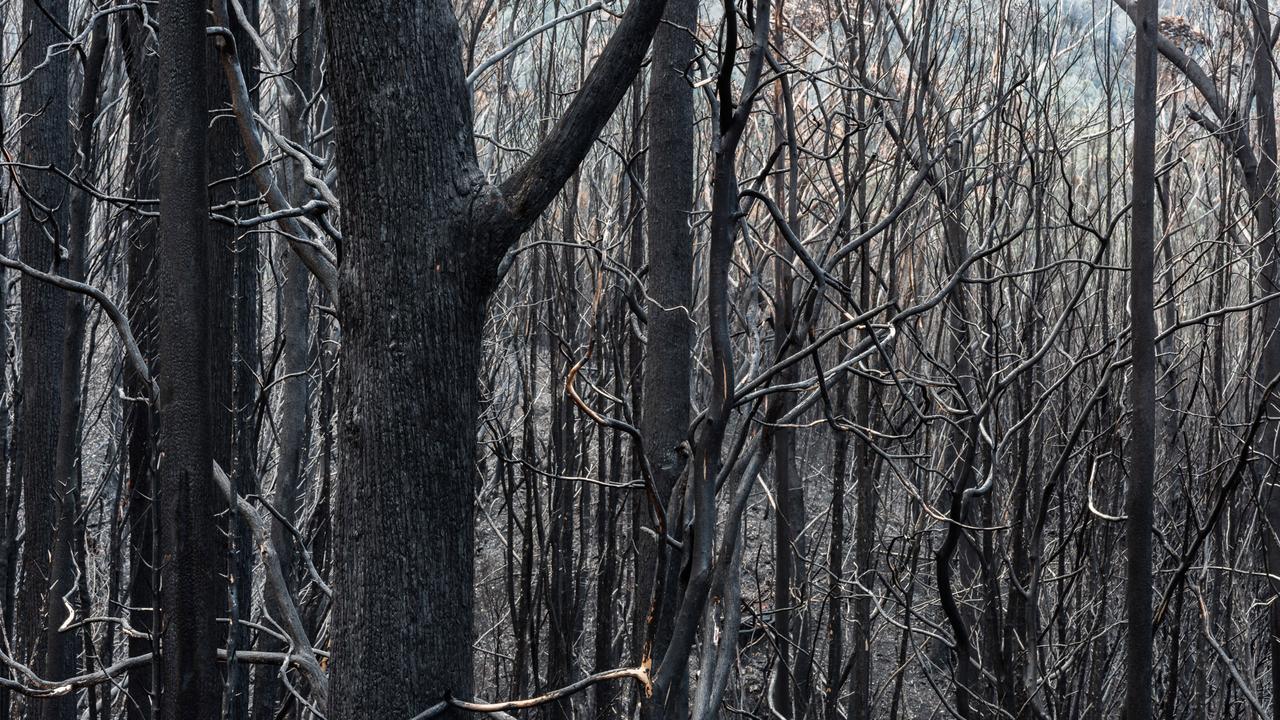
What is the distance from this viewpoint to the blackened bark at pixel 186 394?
146 cm

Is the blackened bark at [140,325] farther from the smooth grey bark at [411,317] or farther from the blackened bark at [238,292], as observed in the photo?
the smooth grey bark at [411,317]

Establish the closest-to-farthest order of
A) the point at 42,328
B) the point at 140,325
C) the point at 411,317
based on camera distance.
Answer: the point at 411,317 → the point at 140,325 → the point at 42,328

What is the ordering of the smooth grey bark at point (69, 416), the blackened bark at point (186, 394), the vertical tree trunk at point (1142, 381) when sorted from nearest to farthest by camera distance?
the blackened bark at point (186, 394)
the vertical tree trunk at point (1142, 381)
the smooth grey bark at point (69, 416)

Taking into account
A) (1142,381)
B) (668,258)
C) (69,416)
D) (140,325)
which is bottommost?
(69,416)

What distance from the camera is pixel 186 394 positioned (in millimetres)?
1479

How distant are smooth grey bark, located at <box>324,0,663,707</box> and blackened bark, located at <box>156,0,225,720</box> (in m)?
0.26

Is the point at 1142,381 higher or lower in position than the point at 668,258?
lower

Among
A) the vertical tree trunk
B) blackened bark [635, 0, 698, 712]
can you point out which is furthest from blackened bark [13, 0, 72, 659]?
the vertical tree trunk

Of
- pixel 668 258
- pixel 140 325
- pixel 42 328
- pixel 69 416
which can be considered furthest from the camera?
pixel 42 328

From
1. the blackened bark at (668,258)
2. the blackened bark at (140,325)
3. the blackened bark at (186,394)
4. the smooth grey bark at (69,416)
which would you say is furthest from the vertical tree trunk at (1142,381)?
the blackened bark at (140,325)

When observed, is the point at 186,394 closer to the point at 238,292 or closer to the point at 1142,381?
the point at 238,292

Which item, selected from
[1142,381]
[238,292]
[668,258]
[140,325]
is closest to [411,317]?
[1142,381]

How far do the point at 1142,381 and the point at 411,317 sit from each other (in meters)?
1.56

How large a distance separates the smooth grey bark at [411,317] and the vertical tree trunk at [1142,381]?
124 cm
